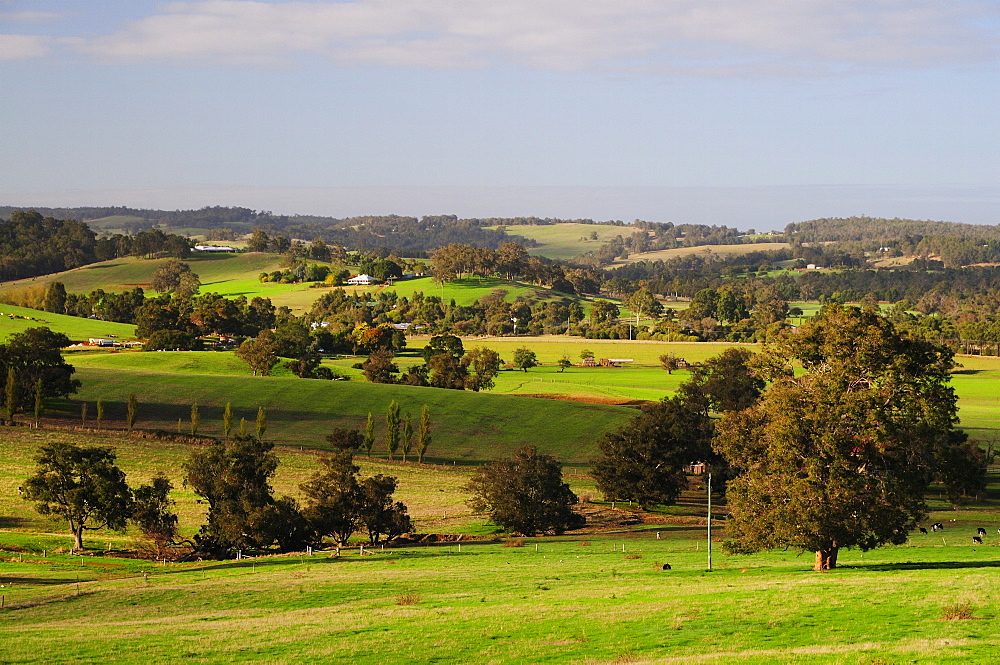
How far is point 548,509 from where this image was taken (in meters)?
67.6

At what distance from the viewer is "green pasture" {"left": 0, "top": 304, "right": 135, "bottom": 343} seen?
170988mm

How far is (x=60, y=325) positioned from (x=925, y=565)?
163916mm

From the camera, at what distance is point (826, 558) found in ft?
144

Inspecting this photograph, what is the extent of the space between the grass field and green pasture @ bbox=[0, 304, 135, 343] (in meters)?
119

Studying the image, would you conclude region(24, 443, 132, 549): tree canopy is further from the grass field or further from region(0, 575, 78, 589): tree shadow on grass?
region(0, 575, 78, 589): tree shadow on grass

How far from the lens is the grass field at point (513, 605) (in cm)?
2823

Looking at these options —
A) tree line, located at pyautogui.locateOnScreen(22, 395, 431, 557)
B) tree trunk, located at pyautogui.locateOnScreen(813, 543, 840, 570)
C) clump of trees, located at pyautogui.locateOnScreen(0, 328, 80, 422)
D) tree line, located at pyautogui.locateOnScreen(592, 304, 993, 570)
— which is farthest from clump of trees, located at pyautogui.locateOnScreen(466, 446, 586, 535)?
clump of trees, located at pyautogui.locateOnScreen(0, 328, 80, 422)

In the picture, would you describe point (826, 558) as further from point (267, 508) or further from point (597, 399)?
point (597, 399)

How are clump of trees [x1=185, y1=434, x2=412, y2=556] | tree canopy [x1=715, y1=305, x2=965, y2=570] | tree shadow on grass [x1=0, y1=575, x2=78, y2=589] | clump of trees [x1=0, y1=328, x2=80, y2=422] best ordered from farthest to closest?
1. clump of trees [x1=0, y1=328, x2=80, y2=422]
2. clump of trees [x1=185, y1=434, x2=412, y2=556]
3. tree shadow on grass [x1=0, y1=575, x2=78, y2=589]
4. tree canopy [x1=715, y1=305, x2=965, y2=570]

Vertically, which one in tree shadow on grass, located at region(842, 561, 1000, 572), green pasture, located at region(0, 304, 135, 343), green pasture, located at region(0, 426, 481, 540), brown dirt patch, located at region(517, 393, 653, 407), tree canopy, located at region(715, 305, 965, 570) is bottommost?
green pasture, located at region(0, 426, 481, 540)

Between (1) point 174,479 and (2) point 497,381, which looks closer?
(1) point 174,479

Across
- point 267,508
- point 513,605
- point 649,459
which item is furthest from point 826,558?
point 649,459

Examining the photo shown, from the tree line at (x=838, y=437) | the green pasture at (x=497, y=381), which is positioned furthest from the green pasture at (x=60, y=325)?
the tree line at (x=838, y=437)

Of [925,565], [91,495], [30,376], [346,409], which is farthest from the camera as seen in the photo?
[346,409]
